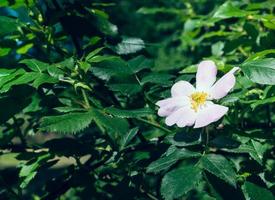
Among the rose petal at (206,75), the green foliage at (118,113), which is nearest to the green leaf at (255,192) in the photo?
the green foliage at (118,113)

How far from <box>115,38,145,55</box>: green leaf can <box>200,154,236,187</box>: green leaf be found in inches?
20.1

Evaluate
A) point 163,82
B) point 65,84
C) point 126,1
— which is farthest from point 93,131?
point 126,1

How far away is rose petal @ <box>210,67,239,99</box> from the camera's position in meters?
0.96

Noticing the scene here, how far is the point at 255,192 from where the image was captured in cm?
94

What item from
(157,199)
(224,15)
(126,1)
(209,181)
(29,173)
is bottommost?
(126,1)

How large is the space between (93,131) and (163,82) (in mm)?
424

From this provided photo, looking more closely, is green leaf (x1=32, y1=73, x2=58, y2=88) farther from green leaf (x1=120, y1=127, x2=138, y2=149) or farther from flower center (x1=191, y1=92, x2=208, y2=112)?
flower center (x1=191, y1=92, x2=208, y2=112)

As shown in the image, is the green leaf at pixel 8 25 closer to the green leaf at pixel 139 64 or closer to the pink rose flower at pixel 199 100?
the green leaf at pixel 139 64

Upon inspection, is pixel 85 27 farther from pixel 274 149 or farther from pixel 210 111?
pixel 274 149

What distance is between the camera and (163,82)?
44.8 inches

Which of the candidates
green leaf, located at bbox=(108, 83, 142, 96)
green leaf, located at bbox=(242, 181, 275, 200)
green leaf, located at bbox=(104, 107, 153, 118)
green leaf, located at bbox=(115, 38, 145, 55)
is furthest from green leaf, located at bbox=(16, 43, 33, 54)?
green leaf, located at bbox=(242, 181, 275, 200)

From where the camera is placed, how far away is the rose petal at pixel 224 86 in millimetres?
959

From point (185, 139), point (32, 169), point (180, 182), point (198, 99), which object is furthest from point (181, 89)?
point (32, 169)

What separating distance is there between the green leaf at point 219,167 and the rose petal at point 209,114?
0.22 ft
